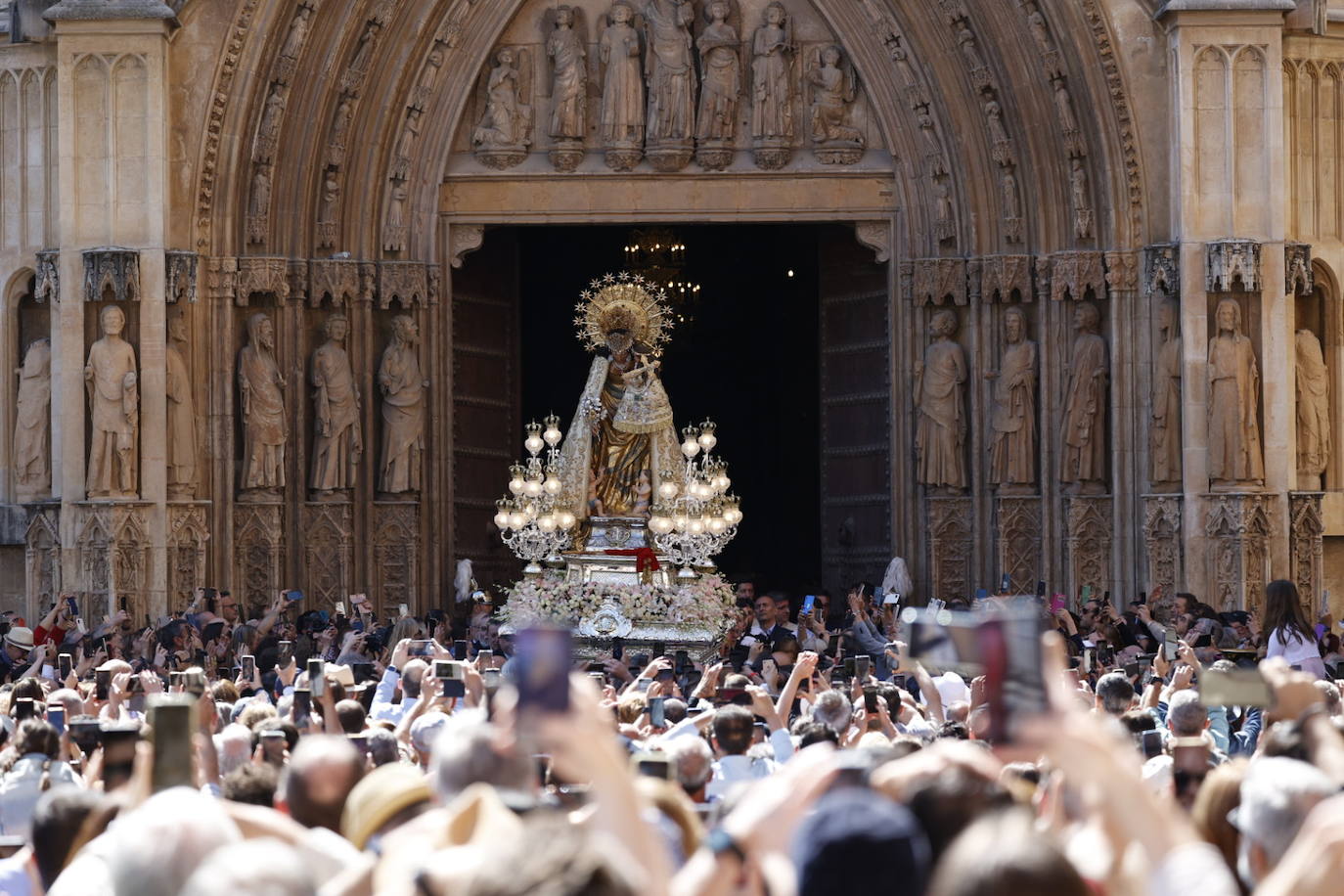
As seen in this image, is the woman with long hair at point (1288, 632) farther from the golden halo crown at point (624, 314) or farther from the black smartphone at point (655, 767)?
the black smartphone at point (655, 767)

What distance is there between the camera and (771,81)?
2166cm

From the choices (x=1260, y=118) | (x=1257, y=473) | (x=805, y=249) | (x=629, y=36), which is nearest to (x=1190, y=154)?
(x=1260, y=118)

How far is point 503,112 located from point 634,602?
536cm

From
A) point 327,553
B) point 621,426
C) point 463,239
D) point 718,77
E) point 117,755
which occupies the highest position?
point 718,77

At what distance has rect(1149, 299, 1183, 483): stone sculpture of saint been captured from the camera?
19984 millimetres

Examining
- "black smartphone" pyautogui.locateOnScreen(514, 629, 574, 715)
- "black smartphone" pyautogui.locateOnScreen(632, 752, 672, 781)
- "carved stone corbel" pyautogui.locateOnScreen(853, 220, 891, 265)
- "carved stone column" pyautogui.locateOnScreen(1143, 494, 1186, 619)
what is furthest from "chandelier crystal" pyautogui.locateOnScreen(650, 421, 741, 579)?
"black smartphone" pyautogui.locateOnScreen(514, 629, 574, 715)

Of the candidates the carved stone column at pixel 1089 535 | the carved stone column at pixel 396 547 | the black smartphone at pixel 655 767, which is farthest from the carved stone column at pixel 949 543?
the black smartphone at pixel 655 767

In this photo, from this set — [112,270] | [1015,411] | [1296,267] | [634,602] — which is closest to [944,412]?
[1015,411]

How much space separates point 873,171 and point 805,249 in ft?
17.0

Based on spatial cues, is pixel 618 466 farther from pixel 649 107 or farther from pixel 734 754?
pixel 734 754

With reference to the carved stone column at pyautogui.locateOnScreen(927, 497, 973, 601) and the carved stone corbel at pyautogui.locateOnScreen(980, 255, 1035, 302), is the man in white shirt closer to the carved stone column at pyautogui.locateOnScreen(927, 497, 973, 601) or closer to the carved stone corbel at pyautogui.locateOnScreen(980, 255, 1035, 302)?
the carved stone corbel at pyautogui.locateOnScreen(980, 255, 1035, 302)

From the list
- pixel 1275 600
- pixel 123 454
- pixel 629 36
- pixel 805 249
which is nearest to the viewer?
pixel 1275 600

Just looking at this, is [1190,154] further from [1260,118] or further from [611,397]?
[611,397]

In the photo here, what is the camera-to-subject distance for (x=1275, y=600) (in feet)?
48.2
